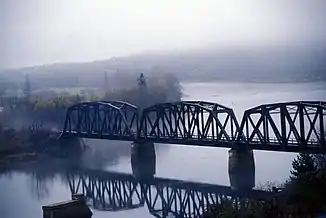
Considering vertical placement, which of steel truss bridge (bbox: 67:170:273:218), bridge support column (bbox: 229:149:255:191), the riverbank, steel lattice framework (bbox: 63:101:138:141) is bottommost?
steel truss bridge (bbox: 67:170:273:218)

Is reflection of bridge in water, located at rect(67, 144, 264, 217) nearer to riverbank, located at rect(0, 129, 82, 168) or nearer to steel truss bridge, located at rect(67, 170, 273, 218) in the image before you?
steel truss bridge, located at rect(67, 170, 273, 218)

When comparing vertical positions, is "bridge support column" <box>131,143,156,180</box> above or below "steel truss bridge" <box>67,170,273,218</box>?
above

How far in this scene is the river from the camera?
769 inches

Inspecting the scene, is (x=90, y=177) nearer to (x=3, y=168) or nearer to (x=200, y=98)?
(x=3, y=168)

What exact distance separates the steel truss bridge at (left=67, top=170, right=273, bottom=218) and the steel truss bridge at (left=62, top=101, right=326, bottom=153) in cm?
229

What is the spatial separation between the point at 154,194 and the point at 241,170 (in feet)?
9.44

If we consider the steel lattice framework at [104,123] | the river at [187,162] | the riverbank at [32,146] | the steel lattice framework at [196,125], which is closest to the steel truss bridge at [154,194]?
the river at [187,162]

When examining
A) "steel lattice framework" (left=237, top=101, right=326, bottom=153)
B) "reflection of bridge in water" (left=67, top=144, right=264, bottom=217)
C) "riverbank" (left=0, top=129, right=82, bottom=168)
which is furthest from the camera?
"riverbank" (left=0, top=129, right=82, bottom=168)

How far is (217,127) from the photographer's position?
22859mm

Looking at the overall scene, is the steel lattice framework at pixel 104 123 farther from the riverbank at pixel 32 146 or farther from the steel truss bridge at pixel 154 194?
the steel truss bridge at pixel 154 194

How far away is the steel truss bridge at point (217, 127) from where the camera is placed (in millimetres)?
19891

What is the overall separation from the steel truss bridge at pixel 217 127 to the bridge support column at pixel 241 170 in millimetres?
271

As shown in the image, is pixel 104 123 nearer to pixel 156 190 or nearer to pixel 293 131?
pixel 156 190

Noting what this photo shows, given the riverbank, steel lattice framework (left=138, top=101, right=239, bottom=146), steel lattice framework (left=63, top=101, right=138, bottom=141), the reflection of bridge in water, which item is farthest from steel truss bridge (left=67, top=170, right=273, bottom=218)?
the riverbank
